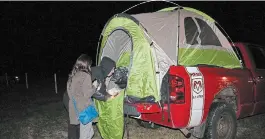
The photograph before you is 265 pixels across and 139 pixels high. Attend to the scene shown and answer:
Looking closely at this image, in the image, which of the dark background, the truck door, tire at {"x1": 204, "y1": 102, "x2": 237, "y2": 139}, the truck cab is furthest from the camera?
the dark background

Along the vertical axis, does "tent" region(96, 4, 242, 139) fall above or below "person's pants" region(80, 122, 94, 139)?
above

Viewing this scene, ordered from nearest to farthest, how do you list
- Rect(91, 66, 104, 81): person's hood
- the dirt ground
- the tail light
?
the tail light, Rect(91, 66, 104, 81): person's hood, the dirt ground

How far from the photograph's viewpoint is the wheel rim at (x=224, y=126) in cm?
614

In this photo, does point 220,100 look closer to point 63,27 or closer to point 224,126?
point 224,126

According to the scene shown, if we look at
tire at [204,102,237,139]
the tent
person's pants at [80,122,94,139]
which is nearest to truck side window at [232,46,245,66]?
the tent

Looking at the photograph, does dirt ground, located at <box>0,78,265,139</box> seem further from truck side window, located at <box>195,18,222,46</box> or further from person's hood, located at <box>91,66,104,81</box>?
truck side window, located at <box>195,18,222,46</box>

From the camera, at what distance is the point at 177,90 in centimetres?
536

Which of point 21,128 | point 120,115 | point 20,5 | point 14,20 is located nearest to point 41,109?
point 21,128

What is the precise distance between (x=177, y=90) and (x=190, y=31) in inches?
58.3

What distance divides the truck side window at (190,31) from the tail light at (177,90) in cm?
110

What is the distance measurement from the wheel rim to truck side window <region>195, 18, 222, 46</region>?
141cm

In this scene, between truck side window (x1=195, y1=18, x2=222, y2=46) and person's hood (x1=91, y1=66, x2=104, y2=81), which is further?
truck side window (x1=195, y1=18, x2=222, y2=46)

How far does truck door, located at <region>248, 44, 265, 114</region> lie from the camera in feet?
23.0

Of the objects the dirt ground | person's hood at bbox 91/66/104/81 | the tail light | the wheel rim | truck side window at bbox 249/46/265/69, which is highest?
truck side window at bbox 249/46/265/69
